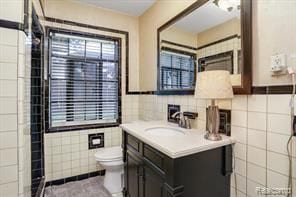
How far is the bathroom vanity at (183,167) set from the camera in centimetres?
109

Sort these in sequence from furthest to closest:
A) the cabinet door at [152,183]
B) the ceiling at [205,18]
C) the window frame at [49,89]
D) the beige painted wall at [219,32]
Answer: the window frame at [49,89] < the ceiling at [205,18] < the beige painted wall at [219,32] < the cabinet door at [152,183]

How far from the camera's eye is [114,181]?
7.27 feet

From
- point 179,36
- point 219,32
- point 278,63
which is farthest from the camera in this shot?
point 179,36

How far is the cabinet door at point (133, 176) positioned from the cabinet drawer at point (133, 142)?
0.32 ft

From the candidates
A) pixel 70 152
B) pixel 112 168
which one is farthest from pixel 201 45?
pixel 70 152

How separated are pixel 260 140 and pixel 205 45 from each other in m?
0.93

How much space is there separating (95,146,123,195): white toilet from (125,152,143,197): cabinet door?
0.31 metres

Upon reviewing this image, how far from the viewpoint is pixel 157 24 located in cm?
242

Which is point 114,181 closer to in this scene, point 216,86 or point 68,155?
point 68,155

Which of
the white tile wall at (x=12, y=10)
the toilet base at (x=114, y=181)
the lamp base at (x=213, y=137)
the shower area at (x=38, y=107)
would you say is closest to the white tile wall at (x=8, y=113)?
the white tile wall at (x=12, y=10)

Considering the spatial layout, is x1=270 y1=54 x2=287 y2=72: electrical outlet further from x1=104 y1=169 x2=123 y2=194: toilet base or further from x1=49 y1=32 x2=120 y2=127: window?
x1=49 y1=32 x2=120 y2=127: window

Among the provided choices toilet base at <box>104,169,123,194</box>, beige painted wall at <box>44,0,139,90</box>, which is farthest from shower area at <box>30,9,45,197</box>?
toilet base at <box>104,169,123,194</box>

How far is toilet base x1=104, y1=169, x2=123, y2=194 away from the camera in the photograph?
7.21 ft

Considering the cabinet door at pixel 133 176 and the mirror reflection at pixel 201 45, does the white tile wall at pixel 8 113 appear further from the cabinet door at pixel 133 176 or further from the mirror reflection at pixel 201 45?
the mirror reflection at pixel 201 45
